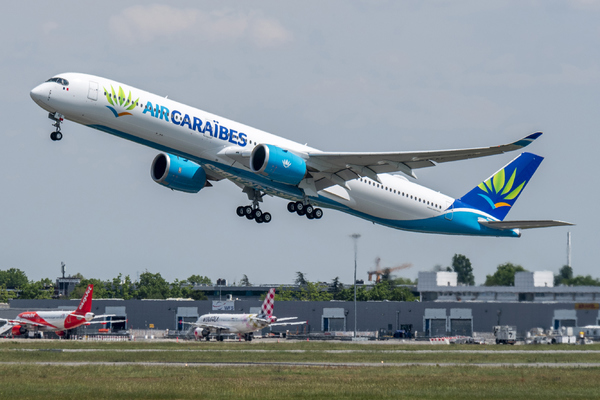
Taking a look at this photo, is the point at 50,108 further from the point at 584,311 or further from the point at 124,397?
the point at 584,311

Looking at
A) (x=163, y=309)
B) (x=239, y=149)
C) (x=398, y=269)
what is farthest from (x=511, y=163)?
(x=163, y=309)

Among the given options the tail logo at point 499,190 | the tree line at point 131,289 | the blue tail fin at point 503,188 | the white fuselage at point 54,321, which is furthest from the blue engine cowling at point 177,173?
the tree line at point 131,289

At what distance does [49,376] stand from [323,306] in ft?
204

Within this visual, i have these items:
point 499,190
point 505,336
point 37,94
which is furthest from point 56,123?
point 505,336

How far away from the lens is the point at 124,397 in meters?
32.6

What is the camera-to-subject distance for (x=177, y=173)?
48.8 meters

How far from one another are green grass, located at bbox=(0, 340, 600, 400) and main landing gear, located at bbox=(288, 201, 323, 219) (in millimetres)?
8937

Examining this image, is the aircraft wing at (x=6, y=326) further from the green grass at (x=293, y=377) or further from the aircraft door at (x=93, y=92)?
the aircraft door at (x=93, y=92)

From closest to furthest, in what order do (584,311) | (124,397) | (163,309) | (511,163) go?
1. (124,397)
2. (511,163)
3. (584,311)
4. (163,309)

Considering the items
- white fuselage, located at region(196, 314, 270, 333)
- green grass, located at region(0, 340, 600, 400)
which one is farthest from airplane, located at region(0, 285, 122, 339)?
green grass, located at region(0, 340, 600, 400)

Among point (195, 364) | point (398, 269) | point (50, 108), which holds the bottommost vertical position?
point (195, 364)

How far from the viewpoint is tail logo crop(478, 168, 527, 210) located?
188 feet

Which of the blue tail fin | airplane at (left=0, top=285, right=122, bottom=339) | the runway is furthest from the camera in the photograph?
airplane at (left=0, top=285, right=122, bottom=339)

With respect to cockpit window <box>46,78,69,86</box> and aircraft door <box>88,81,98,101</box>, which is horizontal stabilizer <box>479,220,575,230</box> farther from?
cockpit window <box>46,78,69,86</box>
